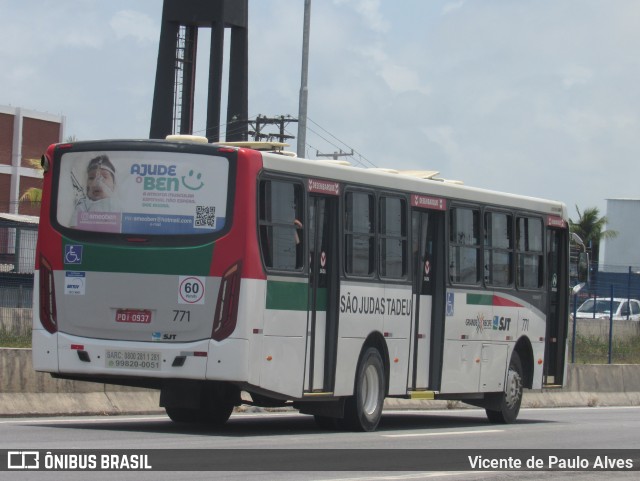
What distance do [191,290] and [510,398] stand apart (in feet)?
24.9

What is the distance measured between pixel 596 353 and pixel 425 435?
18.0 m

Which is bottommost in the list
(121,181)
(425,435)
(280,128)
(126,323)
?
(425,435)

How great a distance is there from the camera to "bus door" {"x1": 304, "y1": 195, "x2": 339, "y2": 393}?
17172 mm

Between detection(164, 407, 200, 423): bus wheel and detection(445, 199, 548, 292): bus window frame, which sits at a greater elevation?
detection(445, 199, 548, 292): bus window frame

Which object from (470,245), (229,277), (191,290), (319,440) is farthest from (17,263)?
(319,440)

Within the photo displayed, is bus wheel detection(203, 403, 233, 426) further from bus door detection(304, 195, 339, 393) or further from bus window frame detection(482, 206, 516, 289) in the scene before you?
bus window frame detection(482, 206, 516, 289)

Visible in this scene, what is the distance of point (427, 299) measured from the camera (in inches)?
777

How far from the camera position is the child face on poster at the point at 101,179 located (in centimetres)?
1639

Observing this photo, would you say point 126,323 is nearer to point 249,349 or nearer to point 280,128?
point 249,349

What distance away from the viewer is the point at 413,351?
19.4m

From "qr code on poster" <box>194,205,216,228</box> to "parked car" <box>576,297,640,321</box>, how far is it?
769 inches

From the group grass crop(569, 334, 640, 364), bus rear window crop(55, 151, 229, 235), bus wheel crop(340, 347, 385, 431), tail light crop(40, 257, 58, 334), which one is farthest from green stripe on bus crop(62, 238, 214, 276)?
grass crop(569, 334, 640, 364)

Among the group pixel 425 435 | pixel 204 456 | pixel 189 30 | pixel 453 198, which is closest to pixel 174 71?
pixel 189 30

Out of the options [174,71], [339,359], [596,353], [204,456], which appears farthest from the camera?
[174,71]
